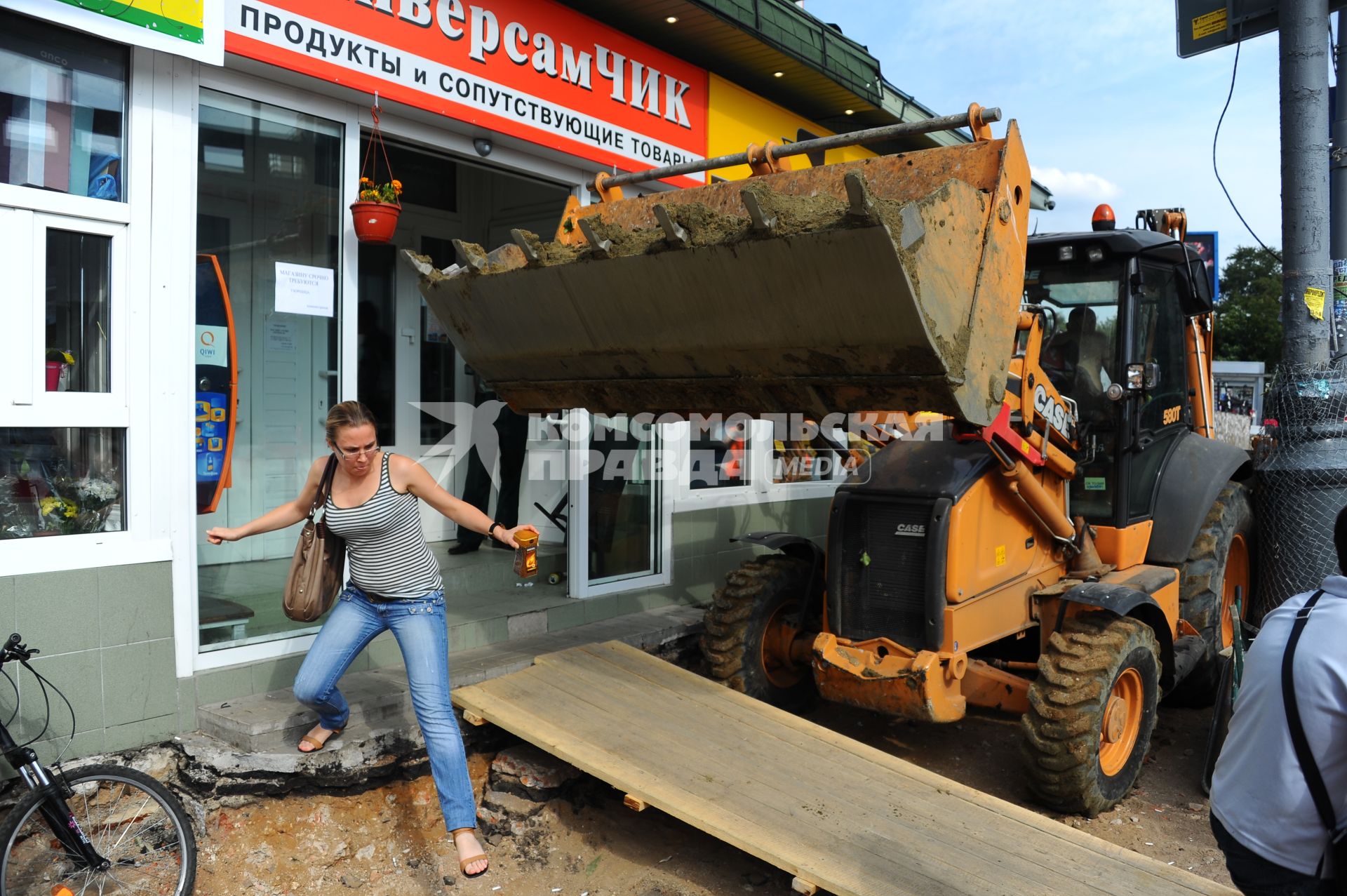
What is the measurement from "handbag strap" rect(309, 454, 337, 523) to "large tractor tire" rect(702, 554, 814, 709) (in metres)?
2.35

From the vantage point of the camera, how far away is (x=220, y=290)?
4.75 meters

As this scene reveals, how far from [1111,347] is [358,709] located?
4.40m

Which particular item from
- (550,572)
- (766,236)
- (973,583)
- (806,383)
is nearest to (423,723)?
(806,383)

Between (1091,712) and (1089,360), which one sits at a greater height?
(1089,360)

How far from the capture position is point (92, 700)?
4.06 meters

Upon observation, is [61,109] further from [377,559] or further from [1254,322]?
[1254,322]

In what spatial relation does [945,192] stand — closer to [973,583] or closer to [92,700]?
[973,583]

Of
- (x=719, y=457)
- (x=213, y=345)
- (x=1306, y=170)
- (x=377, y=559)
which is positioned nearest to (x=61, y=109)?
(x=213, y=345)

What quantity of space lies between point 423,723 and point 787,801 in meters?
1.53

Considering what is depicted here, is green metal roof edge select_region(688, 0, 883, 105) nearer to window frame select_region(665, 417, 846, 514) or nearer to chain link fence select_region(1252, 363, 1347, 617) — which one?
window frame select_region(665, 417, 846, 514)

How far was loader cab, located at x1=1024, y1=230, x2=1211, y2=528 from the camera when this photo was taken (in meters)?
5.09

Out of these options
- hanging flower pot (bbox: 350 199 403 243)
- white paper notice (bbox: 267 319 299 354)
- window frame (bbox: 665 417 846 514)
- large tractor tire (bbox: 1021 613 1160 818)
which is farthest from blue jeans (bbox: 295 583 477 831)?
window frame (bbox: 665 417 846 514)

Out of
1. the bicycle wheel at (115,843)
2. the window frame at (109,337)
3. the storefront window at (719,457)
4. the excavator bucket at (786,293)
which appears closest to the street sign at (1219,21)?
the excavator bucket at (786,293)

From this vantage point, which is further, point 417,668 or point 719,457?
point 719,457
